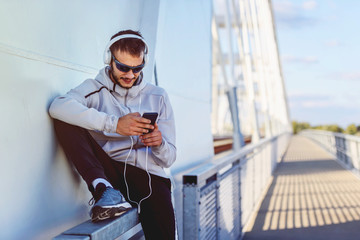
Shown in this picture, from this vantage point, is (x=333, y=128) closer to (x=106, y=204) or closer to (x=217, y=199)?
(x=217, y=199)

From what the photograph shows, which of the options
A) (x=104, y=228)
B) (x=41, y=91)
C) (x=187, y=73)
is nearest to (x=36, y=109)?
(x=41, y=91)

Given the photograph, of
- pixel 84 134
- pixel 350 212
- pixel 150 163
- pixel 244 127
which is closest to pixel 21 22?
pixel 84 134

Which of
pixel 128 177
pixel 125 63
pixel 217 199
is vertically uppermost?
pixel 125 63

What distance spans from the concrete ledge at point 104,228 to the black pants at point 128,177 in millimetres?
155

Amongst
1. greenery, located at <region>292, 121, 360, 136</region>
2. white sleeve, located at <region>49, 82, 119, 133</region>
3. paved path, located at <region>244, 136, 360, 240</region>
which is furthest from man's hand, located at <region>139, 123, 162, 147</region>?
greenery, located at <region>292, 121, 360, 136</region>

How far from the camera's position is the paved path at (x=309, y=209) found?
18.1ft

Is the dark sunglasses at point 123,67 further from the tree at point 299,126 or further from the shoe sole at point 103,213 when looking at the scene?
the tree at point 299,126

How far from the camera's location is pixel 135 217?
2273 mm

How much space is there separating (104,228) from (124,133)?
0.61m

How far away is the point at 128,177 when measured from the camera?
2516 millimetres

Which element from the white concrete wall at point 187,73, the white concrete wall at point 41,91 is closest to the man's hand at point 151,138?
the white concrete wall at point 41,91

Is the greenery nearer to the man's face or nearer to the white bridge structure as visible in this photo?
the white bridge structure

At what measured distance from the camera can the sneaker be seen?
1909 mm

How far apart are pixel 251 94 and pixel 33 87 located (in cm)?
1118
